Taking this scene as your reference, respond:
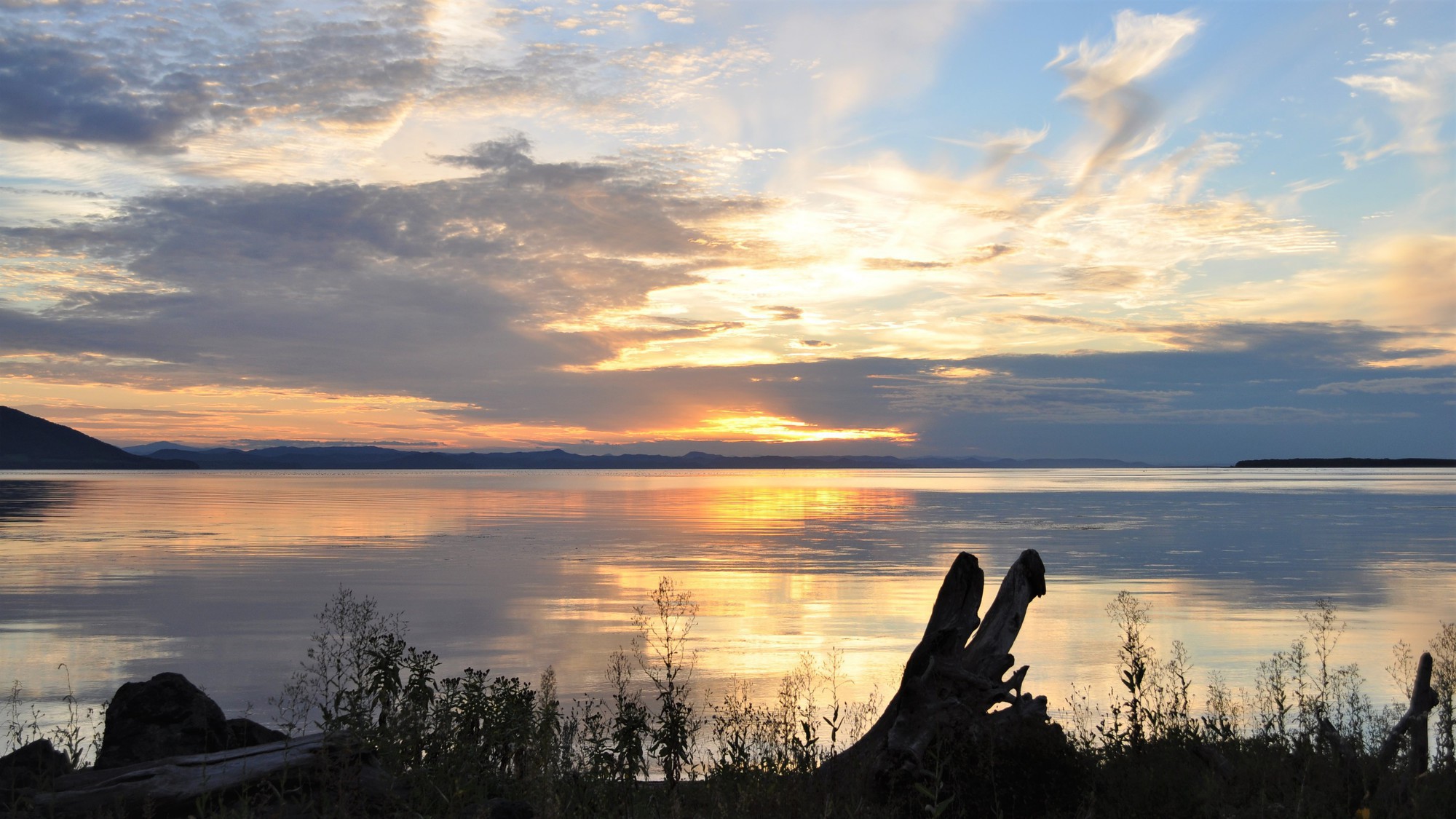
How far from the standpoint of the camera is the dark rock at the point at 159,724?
9.05m

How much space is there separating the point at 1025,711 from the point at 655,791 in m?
3.56

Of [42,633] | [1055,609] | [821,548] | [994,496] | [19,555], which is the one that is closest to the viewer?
[42,633]

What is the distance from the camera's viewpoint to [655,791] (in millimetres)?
8398

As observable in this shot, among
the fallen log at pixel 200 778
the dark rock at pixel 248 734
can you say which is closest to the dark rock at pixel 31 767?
the fallen log at pixel 200 778

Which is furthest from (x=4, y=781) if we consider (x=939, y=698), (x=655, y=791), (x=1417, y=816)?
(x=1417, y=816)

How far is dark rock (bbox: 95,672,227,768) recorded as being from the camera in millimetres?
9055

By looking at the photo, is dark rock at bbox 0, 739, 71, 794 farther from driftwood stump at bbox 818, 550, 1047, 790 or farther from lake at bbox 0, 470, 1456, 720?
driftwood stump at bbox 818, 550, 1047, 790

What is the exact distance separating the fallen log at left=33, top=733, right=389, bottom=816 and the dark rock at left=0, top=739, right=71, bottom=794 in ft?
0.77

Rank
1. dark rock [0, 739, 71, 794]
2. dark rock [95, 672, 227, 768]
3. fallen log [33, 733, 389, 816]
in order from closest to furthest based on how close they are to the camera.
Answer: fallen log [33, 733, 389, 816]
dark rock [0, 739, 71, 794]
dark rock [95, 672, 227, 768]

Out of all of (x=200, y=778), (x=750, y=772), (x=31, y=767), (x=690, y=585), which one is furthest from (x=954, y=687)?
(x=690, y=585)

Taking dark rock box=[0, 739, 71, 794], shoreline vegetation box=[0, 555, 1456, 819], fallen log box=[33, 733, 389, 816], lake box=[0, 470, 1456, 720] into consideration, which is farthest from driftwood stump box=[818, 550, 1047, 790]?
dark rock box=[0, 739, 71, 794]

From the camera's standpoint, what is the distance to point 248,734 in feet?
31.4

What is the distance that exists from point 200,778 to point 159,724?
2952 millimetres

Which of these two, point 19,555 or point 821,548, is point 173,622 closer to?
point 19,555
